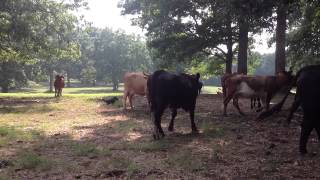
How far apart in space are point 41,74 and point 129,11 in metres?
33.1

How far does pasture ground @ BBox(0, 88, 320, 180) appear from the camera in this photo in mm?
6754

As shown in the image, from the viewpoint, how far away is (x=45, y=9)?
24703 mm

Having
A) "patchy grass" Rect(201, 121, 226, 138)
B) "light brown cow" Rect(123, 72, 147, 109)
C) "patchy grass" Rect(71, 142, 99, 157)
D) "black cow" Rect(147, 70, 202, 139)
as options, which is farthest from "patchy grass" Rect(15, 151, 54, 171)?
"light brown cow" Rect(123, 72, 147, 109)

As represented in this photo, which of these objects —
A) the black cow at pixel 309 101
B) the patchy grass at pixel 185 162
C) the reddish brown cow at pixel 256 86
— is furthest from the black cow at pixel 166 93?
the reddish brown cow at pixel 256 86

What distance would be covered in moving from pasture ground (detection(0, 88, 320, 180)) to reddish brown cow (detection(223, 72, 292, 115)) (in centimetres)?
73

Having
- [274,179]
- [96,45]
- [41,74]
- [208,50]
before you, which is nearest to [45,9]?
[208,50]

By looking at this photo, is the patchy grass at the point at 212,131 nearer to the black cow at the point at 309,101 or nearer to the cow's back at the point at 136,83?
the black cow at the point at 309,101

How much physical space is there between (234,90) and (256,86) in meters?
0.70

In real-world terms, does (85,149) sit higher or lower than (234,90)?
lower

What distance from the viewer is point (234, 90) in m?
13.8

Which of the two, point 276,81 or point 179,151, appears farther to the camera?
point 276,81

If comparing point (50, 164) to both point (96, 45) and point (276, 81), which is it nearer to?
point (276, 81)

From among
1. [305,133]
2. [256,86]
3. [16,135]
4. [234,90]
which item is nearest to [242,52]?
[234,90]

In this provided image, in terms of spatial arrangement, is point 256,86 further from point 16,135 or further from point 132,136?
point 16,135
